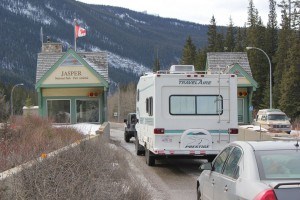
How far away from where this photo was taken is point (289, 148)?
7062 millimetres

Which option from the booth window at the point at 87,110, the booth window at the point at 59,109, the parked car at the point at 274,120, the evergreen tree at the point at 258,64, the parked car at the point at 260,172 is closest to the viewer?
the parked car at the point at 260,172

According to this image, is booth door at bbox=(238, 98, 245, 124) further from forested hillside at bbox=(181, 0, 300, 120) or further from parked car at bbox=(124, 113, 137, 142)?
forested hillside at bbox=(181, 0, 300, 120)

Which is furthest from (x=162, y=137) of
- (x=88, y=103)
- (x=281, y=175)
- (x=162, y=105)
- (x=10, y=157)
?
(x=88, y=103)

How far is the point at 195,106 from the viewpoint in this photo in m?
17.1

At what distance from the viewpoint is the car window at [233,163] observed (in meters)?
7.34

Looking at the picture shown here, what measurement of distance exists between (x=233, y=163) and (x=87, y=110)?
27499 millimetres

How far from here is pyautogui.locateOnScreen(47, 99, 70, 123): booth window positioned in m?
33.8

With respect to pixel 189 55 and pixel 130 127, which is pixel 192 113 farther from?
pixel 189 55

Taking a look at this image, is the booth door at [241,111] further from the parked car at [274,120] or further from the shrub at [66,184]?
the shrub at [66,184]

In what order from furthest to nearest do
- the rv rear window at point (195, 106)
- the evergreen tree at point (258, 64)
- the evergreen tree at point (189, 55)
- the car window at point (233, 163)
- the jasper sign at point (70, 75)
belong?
1. the evergreen tree at point (189, 55)
2. the evergreen tree at point (258, 64)
3. the jasper sign at point (70, 75)
4. the rv rear window at point (195, 106)
5. the car window at point (233, 163)

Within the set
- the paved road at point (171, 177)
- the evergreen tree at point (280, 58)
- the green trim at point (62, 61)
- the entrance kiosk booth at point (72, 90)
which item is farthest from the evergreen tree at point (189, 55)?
the paved road at point (171, 177)

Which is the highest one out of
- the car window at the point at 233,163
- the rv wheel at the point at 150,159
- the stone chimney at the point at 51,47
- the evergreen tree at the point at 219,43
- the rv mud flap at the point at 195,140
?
the evergreen tree at the point at 219,43

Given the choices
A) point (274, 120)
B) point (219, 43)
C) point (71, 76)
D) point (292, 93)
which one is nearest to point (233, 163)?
point (71, 76)

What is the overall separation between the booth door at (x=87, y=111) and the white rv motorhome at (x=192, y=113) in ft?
56.8
